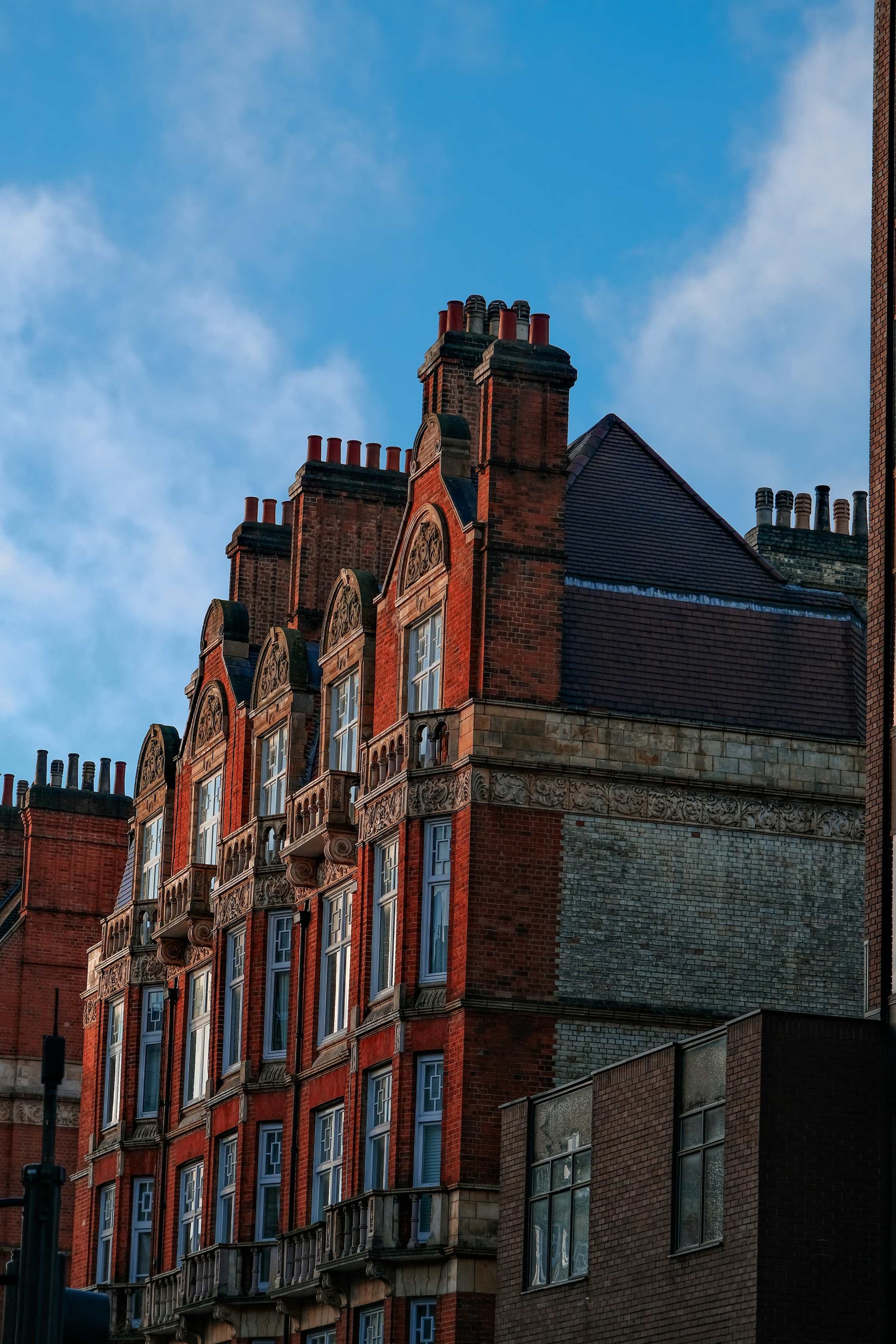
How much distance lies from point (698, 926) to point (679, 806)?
1896 mm


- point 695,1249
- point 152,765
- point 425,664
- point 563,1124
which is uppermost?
point 152,765

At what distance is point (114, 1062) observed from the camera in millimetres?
52094

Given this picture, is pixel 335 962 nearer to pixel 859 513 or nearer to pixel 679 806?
pixel 679 806

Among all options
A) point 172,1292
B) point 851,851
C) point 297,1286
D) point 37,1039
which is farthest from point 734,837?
point 37,1039

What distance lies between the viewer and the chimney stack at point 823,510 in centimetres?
5050

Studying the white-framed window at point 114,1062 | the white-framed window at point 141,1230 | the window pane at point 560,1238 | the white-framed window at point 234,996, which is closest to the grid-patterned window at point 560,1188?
the window pane at point 560,1238

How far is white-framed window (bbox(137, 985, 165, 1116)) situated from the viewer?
164 feet

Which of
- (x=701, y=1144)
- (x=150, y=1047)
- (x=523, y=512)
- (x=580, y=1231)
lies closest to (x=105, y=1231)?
(x=150, y=1047)

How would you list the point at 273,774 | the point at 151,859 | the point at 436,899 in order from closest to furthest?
the point at 436,899 → the point at 273,774 → the point at 151,859

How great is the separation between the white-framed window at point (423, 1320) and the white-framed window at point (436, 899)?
188 inches

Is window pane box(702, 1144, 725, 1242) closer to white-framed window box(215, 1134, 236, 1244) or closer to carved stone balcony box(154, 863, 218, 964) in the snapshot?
white-framed window box(215, 1134, 236, 1244)

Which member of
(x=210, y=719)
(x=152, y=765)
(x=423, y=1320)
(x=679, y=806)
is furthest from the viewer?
(x=152, y=765)

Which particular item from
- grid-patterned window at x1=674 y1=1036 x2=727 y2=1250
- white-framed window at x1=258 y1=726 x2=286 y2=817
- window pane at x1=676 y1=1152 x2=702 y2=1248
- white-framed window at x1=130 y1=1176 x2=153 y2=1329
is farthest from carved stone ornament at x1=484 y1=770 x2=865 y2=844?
white-framed window at x1=130 y1=1176 x2=153 y2=1329

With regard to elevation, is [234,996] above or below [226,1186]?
above
